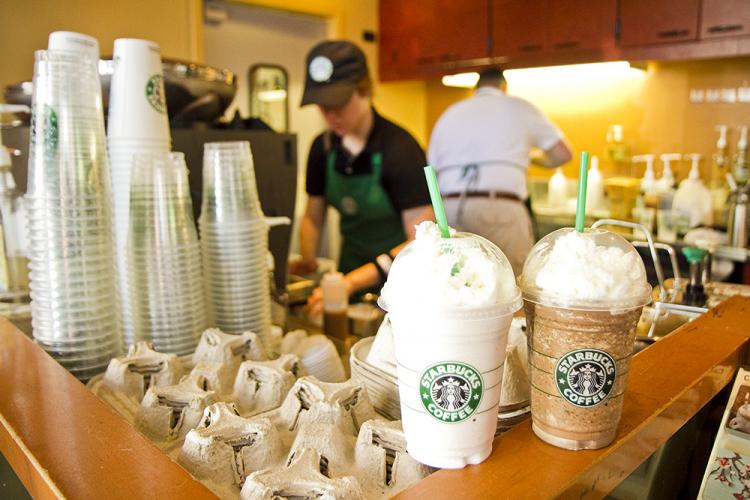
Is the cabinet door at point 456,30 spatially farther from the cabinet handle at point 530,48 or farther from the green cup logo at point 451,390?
the green cup logo at point 451,390

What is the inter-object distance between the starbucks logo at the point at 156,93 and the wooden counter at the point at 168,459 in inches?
18.2

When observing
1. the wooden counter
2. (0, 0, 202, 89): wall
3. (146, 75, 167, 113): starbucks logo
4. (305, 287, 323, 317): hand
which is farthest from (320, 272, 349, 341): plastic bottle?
(0, 0, 202, 89): wall

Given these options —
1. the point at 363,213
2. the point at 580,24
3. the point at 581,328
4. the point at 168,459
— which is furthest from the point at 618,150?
the point at 168,459

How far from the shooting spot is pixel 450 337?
23.9 inches

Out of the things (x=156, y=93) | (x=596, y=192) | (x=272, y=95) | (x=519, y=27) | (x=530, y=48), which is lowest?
(x=596, y=192)

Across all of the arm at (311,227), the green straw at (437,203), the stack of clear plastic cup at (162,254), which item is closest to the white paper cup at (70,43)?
the stack of clear plastic cup at (162,254)

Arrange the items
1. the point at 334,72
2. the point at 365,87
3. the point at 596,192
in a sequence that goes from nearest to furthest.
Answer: the point at 334,72 < the point at 365,87 < the point at 596,192

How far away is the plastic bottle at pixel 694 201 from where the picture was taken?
3146 mm

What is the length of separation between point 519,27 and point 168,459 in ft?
11.6

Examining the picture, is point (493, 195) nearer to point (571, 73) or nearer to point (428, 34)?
point (571, 73)

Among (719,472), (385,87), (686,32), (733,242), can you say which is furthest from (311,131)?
(719,472)

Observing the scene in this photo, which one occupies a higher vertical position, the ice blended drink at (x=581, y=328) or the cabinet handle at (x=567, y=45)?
the cabinet handle at (x=567, y=45)

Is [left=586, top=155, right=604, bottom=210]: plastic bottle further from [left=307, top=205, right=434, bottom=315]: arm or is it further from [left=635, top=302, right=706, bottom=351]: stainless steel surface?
[left=635, top=302, right=706, bottom=351]: stainless steel surface

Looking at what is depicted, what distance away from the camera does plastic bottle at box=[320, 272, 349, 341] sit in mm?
1562
